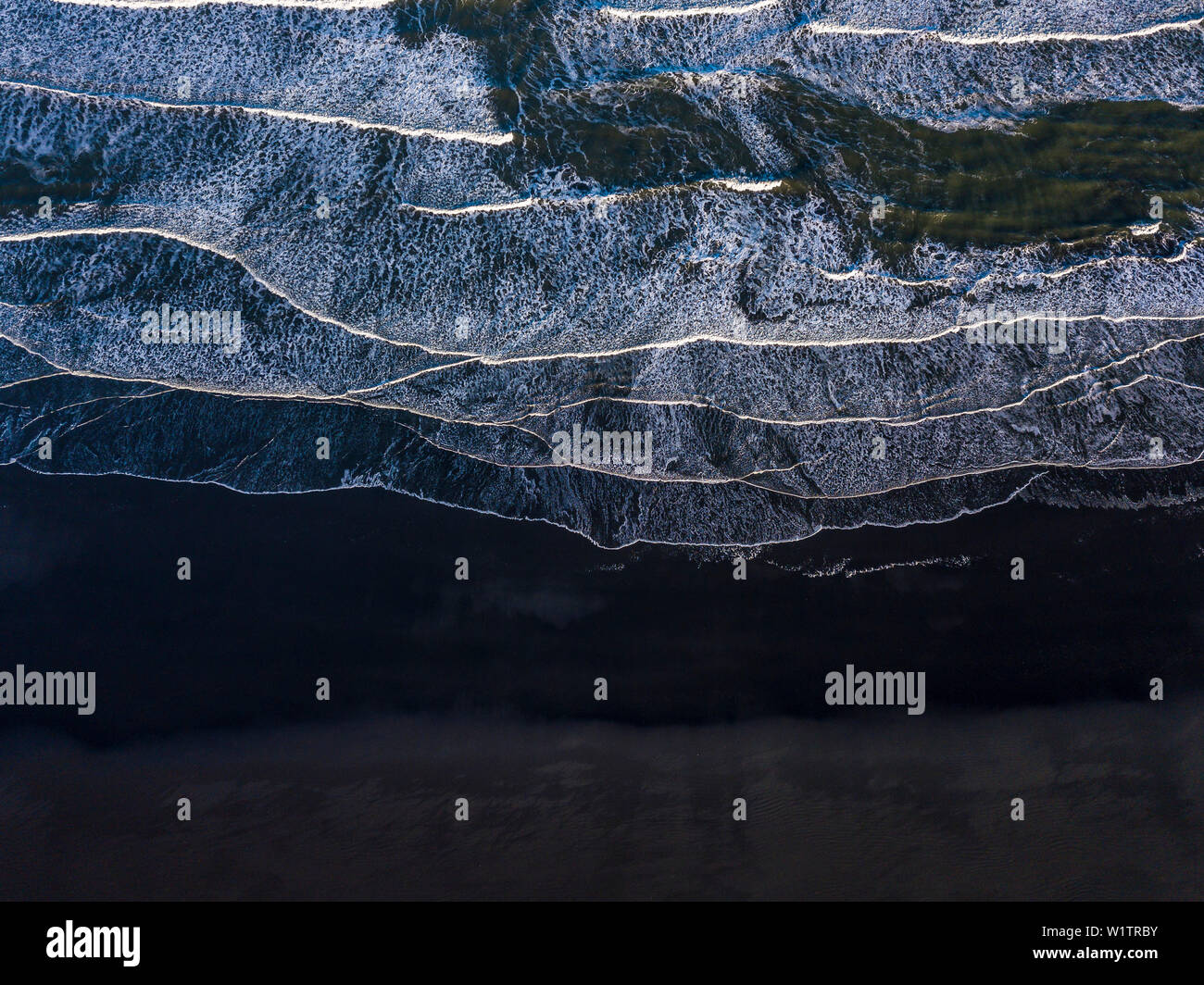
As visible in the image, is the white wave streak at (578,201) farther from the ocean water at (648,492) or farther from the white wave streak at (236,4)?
the white wave streak at (236,4)

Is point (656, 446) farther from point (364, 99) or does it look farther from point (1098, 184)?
point (1098, 184)

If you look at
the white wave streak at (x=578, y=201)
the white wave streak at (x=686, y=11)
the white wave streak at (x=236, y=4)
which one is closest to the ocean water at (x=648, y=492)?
the white wave streak at (x=686, y=11)

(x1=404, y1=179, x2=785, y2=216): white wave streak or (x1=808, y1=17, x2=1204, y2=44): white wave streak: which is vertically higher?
(x1=808, y1=17, x2=1204, y2=44): white wave streak

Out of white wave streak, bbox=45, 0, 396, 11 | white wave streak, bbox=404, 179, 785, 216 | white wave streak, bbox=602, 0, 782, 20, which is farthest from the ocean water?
white wave streak, bbox=45, 0, 396, 11

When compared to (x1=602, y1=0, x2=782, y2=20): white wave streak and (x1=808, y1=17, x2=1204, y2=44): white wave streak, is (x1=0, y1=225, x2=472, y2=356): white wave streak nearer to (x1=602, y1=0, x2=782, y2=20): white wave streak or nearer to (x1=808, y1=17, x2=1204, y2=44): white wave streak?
(x1=602, y1=0, x2=782, y2=20): white wave streak

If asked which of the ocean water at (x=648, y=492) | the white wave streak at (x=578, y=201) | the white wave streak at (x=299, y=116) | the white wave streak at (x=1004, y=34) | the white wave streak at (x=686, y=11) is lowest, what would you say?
the ocean water at (x=648, y=492)
